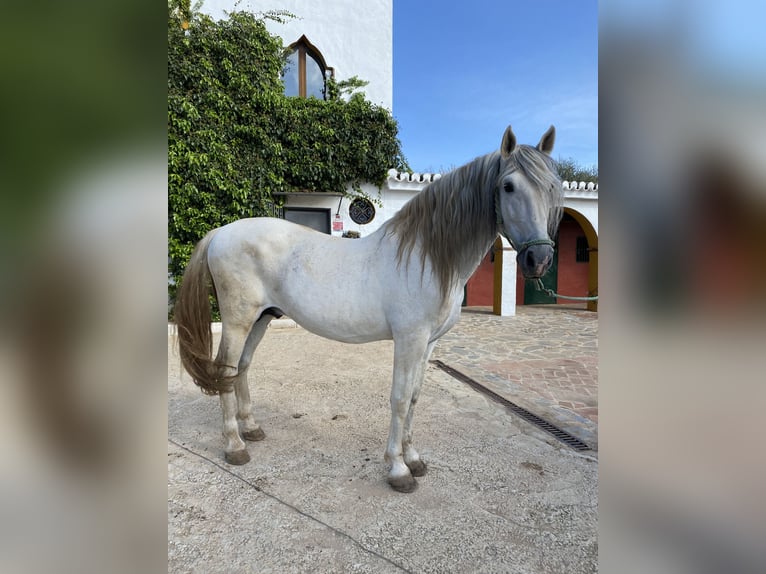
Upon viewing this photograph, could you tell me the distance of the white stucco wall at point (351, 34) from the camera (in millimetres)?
8180

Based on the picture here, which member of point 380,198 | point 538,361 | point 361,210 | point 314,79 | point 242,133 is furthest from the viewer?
point 314,79

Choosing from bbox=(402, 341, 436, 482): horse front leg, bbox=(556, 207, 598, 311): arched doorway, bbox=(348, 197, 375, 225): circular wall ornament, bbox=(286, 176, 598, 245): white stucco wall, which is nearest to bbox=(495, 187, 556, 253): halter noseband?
bbox=(402, 341, 436, 482): horse front leg

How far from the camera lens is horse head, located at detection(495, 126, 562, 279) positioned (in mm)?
1677

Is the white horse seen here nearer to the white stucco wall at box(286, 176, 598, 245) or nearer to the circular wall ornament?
the white stucco wall at box(286, 176, 598, 245)

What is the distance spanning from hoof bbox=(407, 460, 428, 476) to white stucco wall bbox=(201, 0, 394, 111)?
8113 millimetres

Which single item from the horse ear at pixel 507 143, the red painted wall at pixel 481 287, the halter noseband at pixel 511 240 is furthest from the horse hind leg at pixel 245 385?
the red painted wall at pixel 481 287

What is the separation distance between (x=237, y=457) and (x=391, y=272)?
1493mm

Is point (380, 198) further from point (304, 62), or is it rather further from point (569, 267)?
point (569, 267)

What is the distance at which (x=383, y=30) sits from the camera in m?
8.88

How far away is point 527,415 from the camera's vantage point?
10.5 ft

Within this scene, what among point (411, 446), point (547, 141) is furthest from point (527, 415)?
point (547, 141)
